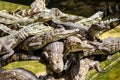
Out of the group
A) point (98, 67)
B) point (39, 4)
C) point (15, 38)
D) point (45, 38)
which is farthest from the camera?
point (39, 4)

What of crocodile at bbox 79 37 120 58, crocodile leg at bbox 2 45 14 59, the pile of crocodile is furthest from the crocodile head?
crocodile leg at bbox 2 45 14 59

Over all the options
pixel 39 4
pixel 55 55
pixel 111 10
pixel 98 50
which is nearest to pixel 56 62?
pixel 55 55

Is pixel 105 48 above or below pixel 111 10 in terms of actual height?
below

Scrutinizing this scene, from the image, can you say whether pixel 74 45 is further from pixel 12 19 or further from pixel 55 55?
pixel 12 19

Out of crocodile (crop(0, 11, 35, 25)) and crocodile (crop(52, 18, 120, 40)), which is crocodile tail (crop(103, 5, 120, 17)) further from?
crocodile (crop(0, 11, 35, 25))

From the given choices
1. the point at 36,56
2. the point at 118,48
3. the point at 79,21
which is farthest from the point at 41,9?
the point at 118,48

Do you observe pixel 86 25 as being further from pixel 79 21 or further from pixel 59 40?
pixel 59 40

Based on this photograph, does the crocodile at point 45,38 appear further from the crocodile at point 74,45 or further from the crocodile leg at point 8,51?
the crocodile leg at point 8,51

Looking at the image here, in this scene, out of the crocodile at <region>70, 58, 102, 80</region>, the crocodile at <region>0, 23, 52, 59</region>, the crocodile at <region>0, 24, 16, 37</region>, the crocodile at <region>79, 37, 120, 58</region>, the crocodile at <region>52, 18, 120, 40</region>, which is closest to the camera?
the crocodile at <region>70, 58, 102, 80</region>
